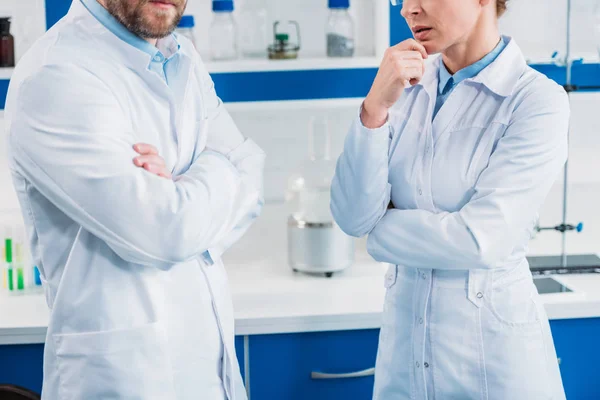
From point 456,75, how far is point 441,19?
155mm

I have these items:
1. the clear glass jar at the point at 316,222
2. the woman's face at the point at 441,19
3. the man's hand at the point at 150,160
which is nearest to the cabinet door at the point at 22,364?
the clear glass jar at the point at 316,222

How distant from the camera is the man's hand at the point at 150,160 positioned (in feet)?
4.86

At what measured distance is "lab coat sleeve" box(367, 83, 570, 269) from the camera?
5.53 feet

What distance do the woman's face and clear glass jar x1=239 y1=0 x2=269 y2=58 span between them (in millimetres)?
1058

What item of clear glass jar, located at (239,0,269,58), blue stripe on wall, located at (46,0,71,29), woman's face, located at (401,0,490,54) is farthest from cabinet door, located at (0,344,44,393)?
woman's face, located at (401,0,490,54)

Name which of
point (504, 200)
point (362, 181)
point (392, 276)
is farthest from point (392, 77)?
point (392, 276)

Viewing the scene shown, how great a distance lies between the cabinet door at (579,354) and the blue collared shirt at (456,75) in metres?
0.81

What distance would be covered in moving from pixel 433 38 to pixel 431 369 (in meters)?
0.71

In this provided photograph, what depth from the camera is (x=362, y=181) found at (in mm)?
1777

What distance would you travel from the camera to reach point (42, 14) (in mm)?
2617

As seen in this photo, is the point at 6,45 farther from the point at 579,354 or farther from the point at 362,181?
the point at 579,354

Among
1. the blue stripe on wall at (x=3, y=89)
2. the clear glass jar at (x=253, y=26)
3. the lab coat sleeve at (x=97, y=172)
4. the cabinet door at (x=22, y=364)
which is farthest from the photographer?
the clear glass jar at (x=253, y=26)

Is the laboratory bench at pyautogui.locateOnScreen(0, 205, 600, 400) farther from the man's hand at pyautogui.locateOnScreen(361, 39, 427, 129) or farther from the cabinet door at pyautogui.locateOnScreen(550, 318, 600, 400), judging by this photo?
the man's hand at pyautogui.locateOnScreen(361, 39, 427, 129)

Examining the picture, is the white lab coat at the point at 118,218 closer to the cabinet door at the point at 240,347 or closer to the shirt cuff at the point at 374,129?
the shirt cuff at the point at 374,129
